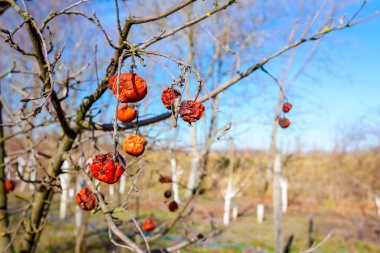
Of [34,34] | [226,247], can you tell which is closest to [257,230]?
[226,247]

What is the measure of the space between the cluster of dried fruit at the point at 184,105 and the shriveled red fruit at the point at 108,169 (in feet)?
0.82

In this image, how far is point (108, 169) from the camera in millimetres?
1153

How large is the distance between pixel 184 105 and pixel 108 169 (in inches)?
12.8

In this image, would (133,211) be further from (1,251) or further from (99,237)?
(1,251)

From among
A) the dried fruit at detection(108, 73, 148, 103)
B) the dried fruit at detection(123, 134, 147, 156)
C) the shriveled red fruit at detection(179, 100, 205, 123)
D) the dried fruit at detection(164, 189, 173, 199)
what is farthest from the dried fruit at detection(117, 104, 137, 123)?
the dried fruit at detection(164, 189, 173, 199)

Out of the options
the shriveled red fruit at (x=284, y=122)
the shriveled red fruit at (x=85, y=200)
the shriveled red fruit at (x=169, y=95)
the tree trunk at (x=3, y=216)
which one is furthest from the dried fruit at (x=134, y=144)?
the tree trunk at (x=3, y=216)

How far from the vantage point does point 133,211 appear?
516 inches

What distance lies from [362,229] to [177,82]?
40.2 ft

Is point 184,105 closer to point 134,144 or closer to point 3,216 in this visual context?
point 134,144

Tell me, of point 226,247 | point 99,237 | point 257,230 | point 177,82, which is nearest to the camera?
point 177,82

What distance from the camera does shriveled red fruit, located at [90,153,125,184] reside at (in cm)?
115

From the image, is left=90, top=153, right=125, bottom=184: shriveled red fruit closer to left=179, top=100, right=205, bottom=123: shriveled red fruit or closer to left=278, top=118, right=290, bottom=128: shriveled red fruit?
left=179, top=100, right=205, bottom=123: shriveled red fruit

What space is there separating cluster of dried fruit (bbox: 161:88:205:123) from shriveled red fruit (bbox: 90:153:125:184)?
0.82 ft

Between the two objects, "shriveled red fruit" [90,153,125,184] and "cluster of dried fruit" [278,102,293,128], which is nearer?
"shriveled red fruit" [90,153,125,184]
